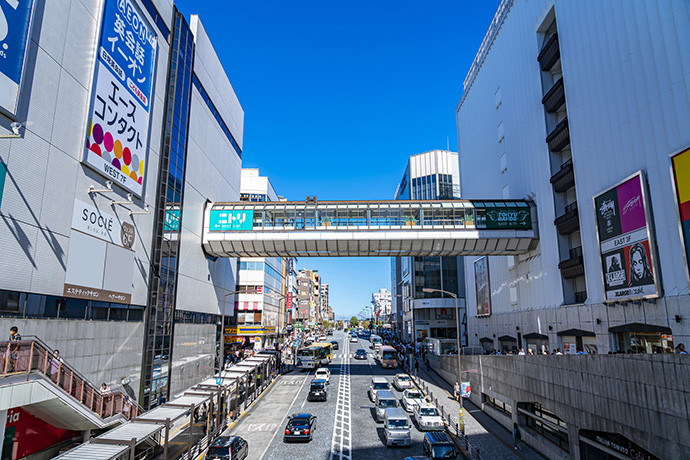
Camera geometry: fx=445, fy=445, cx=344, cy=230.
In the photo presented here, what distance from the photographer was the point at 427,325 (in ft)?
309

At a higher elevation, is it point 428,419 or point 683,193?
point 683,193

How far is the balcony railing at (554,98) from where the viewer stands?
35438 mm

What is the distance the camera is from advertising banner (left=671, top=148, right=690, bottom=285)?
21266 millimetres

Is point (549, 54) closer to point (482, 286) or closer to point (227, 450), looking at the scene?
point (482, 286)

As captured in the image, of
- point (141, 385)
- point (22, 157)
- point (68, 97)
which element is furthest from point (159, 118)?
point (141, 385)

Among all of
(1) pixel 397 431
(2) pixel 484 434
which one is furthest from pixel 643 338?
(1) pixel 397 431

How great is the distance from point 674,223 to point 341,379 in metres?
37.3

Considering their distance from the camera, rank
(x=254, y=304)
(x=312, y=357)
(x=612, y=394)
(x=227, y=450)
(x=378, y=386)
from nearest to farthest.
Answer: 1. (x=612, y=394)
2. (x=227, y=450)
3. (x=378, y=386)
4. (x=312, y=357)
5. (x=254, y=304)

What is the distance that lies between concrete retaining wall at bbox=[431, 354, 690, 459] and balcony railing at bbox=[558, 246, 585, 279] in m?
8.33

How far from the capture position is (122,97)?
2812 centimetres

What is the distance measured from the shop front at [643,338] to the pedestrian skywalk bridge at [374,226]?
49.9ft

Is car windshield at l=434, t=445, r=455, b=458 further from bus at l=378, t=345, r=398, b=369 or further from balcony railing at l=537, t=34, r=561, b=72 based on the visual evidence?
bus at l=378, t=345, r=398, b=369

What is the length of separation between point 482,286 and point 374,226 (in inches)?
788

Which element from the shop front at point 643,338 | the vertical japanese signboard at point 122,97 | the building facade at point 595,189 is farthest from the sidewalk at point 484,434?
the vertical japanese signboard at point 122,97
